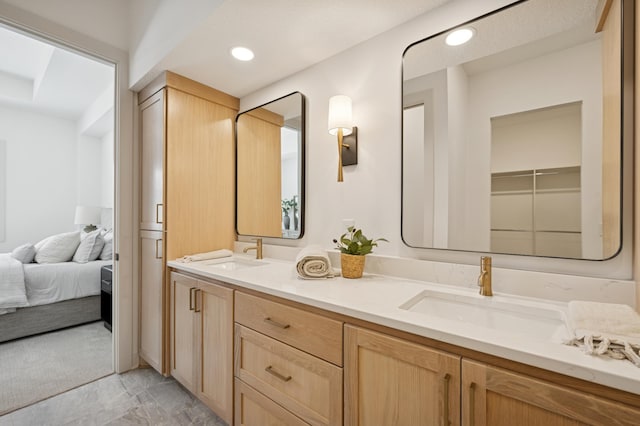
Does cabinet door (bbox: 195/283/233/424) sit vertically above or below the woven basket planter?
below

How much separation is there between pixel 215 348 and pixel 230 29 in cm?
170

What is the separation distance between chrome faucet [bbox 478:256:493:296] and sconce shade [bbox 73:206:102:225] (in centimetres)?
523

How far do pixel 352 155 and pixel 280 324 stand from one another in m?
0.98

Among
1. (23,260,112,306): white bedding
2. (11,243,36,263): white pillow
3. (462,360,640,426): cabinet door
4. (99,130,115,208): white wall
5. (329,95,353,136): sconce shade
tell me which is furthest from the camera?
(99,130,115,208): white wall

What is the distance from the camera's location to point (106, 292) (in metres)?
2.94

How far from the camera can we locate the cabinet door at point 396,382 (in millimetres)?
795

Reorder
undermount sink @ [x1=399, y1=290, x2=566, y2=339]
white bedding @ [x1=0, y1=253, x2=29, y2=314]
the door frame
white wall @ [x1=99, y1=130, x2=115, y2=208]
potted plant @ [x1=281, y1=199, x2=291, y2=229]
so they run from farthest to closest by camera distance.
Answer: white wall @ [x1=99, y1=130, x2=115, y2=208]
white bedding @ [x1=0, y1=253, x2=29, y2=314]
the door frame
potted plant @ [x1=281, y1=199, x2=291, y2=229]
undermount sink @ [x1=399, y1=290, x2=566, y2=339]

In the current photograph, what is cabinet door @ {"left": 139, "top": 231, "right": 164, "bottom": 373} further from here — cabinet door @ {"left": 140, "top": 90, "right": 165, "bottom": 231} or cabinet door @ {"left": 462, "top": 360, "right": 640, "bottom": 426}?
cabinet door @ {"left": 462, "top": 360, "right": 640, "bottom": 426}

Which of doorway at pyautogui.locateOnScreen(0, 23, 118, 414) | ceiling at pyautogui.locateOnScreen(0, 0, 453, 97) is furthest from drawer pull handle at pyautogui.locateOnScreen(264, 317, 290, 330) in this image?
doorway at pyautogui.locateOnScreen(0, 23, 118, 414)

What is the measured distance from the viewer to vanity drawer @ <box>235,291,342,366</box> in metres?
1.05

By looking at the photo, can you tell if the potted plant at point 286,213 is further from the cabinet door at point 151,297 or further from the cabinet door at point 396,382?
the cabinet door at point 396,382

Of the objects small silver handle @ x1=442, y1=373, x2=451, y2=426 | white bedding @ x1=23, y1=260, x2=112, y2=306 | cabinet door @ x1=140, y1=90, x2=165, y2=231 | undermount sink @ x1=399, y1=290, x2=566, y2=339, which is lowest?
white bedding @ x1=23, y1=260, x2=112, y2=306

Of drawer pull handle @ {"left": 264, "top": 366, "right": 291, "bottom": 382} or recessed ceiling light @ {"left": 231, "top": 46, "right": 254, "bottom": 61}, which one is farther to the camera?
recessed ceiling light @ {"left": 231, "top": 46, "right": 254, "bottom": 61}

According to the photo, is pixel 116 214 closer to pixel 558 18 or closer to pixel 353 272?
pixel 353 272
